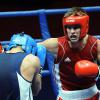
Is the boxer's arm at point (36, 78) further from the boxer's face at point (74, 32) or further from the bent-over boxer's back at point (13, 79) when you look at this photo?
the boxer's face at point (74, 32)

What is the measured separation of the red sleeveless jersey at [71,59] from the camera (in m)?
2.73

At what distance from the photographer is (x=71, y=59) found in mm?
2760

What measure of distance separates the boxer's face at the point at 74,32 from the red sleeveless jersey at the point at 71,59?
0.15 metres

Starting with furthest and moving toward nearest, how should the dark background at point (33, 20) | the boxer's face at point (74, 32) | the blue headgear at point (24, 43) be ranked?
the dark background at point (33, 20) < the boxer's face at point (74, 32) < the blue headgear at point (24, 43)

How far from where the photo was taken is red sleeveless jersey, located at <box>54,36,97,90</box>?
273 centimetres

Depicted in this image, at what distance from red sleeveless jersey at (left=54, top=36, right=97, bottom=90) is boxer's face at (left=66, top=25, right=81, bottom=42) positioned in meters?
0.15

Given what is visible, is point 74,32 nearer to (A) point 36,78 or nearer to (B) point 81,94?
(B) point 81,94

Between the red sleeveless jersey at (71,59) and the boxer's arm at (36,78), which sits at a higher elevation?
the boxer's arm at (36,78)

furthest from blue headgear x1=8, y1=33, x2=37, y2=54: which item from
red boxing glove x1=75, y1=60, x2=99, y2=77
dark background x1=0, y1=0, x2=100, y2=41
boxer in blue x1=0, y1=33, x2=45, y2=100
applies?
dark background x1=0, y1=0, x2=100, y2=41

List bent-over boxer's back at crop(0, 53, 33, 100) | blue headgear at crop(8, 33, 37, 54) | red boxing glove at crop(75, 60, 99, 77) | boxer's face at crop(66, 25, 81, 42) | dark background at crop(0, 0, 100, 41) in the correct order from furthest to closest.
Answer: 1. dark background at crop(0, 0, 100, 41)
2. boxer's face at crop(66, 25, 81, 42)
3. red boxing glove at crop(75, 60, 99, 77)
4. blue headgear at crop(8, 33, 37, 54)
5. bent-over boxer's back at crop(0, 53, 33, 100)

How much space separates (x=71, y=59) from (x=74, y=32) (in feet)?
0.75

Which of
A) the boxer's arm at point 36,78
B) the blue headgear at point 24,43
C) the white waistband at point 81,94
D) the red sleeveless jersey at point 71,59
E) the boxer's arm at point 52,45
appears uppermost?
the blue headgear at point 24,43

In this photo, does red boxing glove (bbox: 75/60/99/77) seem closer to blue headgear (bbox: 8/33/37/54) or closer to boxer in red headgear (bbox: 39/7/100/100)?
boxer in red headgear (bbox: 39/7/100/100)

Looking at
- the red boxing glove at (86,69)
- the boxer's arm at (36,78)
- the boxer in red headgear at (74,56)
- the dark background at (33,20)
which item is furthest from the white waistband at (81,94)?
the dark background at (33,20)
